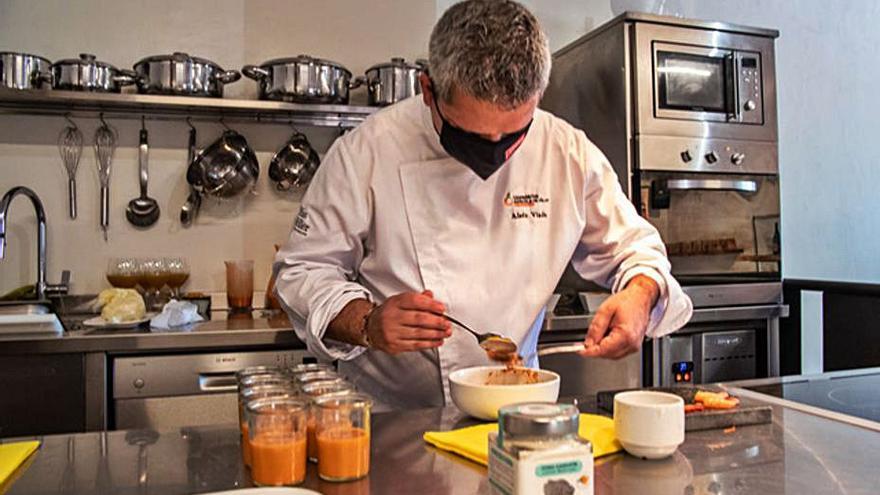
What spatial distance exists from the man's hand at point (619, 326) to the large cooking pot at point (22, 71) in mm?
2179

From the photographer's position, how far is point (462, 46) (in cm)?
116

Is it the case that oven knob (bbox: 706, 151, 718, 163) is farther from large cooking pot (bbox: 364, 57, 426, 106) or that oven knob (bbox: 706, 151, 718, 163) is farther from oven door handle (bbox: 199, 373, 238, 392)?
oven door handle (bbox: 199, 373, 238, 392)

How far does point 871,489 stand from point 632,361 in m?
1.64

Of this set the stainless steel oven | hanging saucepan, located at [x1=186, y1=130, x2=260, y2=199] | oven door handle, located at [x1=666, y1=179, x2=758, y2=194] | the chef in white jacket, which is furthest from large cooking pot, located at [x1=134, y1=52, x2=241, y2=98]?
oven door handle, located at [x1=666, y1=179, x2=758, y2=194]

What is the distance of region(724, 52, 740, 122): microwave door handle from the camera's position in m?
2.63

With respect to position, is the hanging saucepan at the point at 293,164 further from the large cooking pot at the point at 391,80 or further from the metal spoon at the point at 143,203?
the metal spoon at the point at 143,203

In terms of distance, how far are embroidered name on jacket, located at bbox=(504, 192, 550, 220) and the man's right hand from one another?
1.32 feet

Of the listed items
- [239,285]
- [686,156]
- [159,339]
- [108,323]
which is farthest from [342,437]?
[686,156]

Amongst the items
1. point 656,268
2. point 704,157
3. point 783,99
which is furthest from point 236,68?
point 783,99

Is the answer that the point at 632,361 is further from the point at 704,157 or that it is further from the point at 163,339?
the point at 163,339

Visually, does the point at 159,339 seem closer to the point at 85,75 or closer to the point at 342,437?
the point at 85,75

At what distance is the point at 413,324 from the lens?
1.14 metres

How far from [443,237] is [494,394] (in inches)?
18.5

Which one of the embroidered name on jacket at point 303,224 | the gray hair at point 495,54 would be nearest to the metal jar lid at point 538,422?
the gray hair at point 495,54
